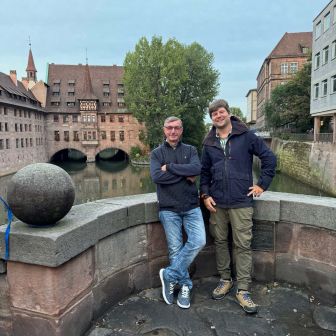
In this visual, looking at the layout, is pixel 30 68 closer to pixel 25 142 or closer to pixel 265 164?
pixel 25 142

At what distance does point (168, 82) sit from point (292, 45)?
3000 centimetres

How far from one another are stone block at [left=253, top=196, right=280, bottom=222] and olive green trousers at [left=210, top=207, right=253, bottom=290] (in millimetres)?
337

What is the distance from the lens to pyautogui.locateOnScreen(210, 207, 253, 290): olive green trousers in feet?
10.9

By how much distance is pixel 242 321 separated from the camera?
9.86 ft

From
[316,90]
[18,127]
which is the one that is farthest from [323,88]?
[18,127]

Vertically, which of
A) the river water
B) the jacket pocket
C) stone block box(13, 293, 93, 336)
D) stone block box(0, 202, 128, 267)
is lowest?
the river water

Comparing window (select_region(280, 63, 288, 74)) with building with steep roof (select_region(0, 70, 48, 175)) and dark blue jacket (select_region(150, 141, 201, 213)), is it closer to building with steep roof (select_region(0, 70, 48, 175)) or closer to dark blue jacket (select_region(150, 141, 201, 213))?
building with steep roof (select_region(0, 70, 48, 175))

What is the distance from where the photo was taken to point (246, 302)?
3.19m

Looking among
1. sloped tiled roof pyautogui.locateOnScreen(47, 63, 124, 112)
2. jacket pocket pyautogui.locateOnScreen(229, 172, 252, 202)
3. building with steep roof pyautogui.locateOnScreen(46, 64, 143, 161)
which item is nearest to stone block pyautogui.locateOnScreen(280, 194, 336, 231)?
jacket pocket pyautogui.locateOnScreen(229, 172, 252, 202)

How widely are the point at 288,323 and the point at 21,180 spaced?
247 centimetres

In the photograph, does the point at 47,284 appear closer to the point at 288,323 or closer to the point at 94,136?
the point at 288,323

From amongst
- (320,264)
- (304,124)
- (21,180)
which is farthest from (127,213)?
(304,124)

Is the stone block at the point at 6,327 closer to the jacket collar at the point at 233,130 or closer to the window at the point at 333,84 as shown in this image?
the jacket collar at the point at 233,130

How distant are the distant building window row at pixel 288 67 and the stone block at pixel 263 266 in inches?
2282
